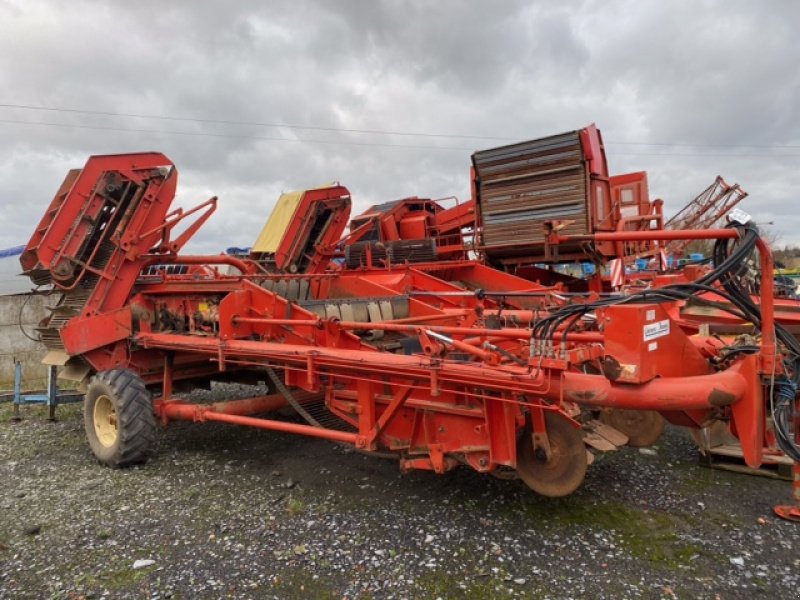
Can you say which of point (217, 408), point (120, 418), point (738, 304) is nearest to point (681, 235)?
point (738, 304)

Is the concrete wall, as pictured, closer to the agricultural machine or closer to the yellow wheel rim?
the agricultural machine

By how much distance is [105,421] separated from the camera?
512 centimetres

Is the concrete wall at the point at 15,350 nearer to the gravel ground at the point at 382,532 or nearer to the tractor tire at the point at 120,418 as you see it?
the tractor tire at the point at 120,418

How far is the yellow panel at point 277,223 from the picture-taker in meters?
8.28

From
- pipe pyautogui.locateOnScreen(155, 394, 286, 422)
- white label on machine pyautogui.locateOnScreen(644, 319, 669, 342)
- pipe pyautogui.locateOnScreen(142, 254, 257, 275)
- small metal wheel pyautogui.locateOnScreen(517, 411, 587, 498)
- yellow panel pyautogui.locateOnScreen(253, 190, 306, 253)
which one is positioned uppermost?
yellow panel pyautogui.locateOnScreen(253, 190, 306, 253)

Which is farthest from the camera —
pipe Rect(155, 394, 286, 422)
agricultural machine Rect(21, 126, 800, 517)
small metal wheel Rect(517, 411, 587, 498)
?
pipe Rect(155, 394, 286, 422)

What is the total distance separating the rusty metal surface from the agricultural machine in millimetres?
26

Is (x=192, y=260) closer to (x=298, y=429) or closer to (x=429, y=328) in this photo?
(x=298, y=429)

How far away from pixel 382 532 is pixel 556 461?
1.20 metres

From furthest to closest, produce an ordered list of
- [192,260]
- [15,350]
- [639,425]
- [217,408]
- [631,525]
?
1. [15,350]
2. [192,260]
3. [217,408]
4. [639,425]
5. [631,525]

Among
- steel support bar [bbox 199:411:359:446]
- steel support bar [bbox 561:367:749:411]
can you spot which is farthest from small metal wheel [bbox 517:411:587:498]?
steel support bar [bbox 199:411:359:446]

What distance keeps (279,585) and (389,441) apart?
110 centimetres

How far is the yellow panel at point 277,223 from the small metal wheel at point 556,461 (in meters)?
5.85

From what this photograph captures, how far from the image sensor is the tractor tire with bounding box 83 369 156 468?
468 centimetres
